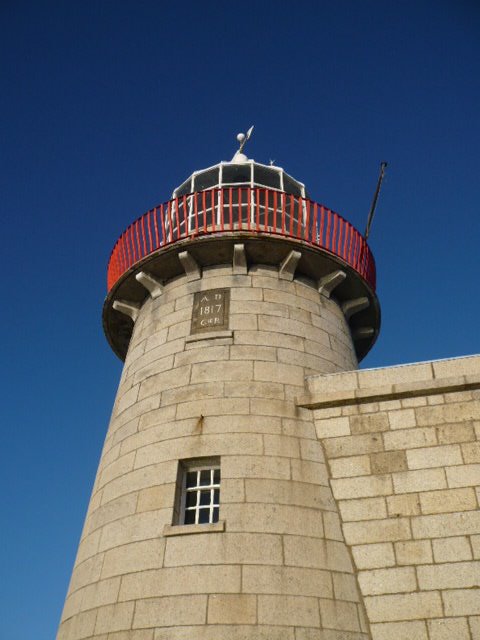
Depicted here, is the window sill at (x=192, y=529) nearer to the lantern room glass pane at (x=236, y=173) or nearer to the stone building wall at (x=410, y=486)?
the stone building wall at (x=410, y=486)

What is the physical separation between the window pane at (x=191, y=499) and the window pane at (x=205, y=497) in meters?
0.09

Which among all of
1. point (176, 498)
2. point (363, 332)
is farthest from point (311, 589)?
point (363, 332)

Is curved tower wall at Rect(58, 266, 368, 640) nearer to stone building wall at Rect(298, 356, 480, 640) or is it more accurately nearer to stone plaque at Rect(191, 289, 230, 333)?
stone plaque at Rect(191, 289, 230, 333)

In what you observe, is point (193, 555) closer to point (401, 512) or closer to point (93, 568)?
point (93, 568)

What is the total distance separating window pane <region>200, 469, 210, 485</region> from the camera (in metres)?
7.98

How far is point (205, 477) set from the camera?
8023 mm

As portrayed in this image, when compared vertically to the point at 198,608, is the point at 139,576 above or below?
above

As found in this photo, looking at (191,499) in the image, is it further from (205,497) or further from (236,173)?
(236,173)

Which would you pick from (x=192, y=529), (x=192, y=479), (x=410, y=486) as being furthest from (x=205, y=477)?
(x=410, y=486)

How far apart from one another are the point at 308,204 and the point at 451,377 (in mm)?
4738

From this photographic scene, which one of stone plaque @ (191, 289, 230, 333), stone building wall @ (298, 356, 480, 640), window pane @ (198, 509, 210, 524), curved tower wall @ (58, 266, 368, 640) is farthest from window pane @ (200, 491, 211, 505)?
stone plaque @ (191, 289, 230, 333)

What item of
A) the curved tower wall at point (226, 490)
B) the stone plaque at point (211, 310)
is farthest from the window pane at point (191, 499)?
the stone plaque at point (211, 310)

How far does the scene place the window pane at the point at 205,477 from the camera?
798cm

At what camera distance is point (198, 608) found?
21.3 feet
